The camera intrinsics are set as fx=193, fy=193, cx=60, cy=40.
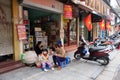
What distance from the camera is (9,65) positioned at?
23.2ft

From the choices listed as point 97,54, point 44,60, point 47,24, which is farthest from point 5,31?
point 47,24

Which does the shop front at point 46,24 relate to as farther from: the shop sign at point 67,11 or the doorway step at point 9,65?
the doorway step at point 9,65

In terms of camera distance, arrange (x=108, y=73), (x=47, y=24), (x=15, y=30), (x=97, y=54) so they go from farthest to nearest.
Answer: (x=47, y=24) < (x=97, y=54) < (x=108, y=73) < (x=15, y=30)

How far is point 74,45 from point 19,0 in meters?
7.28

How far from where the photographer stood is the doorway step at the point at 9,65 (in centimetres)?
675

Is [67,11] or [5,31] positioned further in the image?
[67,11]

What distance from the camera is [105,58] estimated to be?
9031 mm

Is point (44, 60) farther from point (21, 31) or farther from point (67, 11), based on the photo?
point (67, 11)

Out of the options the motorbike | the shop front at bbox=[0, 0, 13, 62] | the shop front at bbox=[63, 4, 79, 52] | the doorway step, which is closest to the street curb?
the motorbike

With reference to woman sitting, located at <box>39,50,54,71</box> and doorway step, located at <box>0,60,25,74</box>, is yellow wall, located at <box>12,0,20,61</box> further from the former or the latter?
woman sitting, located at <box>39,50,54,71</box>

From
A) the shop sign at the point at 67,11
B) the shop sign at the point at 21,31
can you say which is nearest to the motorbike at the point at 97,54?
the shop sign at the point at 67,11

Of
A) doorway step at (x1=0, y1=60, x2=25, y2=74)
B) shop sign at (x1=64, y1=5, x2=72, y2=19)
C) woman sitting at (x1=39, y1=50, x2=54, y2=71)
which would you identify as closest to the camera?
doorway step at (x1=0, y1=60, x2=25, y2=74)

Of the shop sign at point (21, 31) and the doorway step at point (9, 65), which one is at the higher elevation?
the shop sign at point (21, 31)

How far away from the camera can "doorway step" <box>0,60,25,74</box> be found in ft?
22.1
